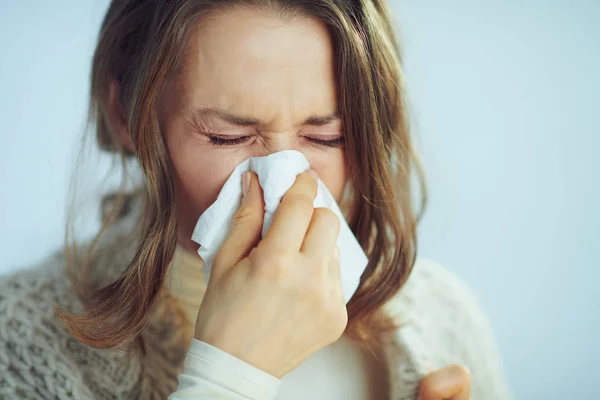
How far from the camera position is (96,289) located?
1.13 metres

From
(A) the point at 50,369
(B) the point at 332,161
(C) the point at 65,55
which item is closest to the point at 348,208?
Answer: (B) the point at 332,161

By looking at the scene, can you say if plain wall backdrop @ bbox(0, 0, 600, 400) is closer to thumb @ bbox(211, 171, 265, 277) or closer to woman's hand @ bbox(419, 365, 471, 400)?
woman's hand @ bbox(419, 365, 471, 400)

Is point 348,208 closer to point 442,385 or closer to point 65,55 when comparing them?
point 442,385

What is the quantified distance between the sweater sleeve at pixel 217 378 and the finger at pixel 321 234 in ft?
0.64

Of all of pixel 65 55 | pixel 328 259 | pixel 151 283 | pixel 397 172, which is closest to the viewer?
pixel 328 259

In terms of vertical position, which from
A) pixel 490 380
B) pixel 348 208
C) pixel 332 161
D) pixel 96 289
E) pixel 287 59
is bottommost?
pixel 490 380

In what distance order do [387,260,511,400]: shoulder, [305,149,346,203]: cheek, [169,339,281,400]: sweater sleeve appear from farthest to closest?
[387,260,511,400]: shoulder, [305,149,346,203]: cheek, [169,339,281,400]: sweater sleeve

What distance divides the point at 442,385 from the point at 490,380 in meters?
0.33

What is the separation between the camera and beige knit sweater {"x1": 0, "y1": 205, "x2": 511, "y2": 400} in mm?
991

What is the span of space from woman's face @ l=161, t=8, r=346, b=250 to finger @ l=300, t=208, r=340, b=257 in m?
0.13

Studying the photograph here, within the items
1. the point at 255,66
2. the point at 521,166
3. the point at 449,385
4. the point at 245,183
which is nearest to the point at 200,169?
the point at 245,183

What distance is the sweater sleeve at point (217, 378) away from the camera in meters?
0.82

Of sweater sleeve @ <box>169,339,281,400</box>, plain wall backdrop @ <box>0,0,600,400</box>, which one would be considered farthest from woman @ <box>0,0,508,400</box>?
plain wall backdrop @ <box>0,0,600,400</box>

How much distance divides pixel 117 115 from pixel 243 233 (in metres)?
0.44
